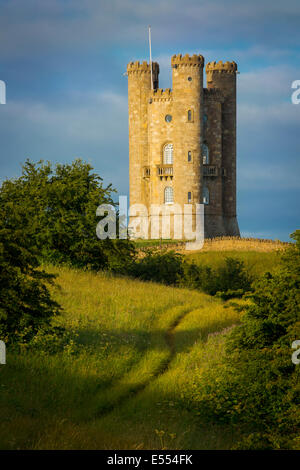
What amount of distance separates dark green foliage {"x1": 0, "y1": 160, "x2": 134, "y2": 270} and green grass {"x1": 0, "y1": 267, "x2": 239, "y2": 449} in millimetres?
8289

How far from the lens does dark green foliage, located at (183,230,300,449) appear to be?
11242mm

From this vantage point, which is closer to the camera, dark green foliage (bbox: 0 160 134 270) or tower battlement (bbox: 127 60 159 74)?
dark green foliage (bbox: 0 160 134 270)

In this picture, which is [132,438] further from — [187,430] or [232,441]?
[232,441]

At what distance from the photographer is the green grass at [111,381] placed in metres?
9.37

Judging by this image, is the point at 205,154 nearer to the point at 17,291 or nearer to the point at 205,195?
the point at 205,195

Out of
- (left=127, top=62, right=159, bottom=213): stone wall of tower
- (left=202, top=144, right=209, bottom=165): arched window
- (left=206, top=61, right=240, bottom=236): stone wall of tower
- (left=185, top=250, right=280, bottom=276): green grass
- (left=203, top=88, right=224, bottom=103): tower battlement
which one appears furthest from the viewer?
(left=206, top=61, right=240, bottom=236): stone wall of tower

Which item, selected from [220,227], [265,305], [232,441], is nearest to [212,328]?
[265,305]

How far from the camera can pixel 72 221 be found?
30.4m

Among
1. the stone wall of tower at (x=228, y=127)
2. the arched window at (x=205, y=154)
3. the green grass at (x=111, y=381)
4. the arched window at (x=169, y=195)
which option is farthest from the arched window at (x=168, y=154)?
the green grass at (x=111, y=381)

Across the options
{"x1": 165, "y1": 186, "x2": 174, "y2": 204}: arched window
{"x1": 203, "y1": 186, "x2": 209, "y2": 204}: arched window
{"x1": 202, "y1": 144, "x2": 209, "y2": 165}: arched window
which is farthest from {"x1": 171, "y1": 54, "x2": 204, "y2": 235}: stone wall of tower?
{"x1": 202, "y1": 144, "x2": 209, "y2": 165}: arched window

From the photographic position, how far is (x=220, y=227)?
68.9 metres

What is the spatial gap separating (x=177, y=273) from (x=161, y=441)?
24.4 metres
